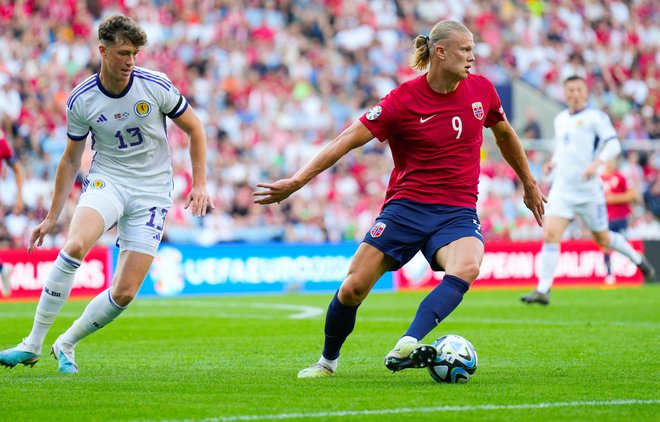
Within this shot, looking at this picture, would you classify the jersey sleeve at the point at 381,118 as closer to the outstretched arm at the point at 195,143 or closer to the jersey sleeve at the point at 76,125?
the outstretched arm at the point at 195,143

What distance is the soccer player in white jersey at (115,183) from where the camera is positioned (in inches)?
317

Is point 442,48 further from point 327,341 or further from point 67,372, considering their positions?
point 67,372

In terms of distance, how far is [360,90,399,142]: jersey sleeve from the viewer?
24.7ft

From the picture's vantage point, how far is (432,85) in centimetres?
772

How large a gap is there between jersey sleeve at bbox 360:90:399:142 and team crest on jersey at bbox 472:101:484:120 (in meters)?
0.54

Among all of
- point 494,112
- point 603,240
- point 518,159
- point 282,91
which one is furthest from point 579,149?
point 282,91

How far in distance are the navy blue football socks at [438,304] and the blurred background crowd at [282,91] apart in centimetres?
1351

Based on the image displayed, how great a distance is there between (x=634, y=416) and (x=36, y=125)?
56.2 ft

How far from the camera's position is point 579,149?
51.0 ft

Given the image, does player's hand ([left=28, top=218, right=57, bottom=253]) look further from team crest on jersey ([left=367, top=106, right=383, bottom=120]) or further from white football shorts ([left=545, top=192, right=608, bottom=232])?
white football shorts ([left=545, top=192, right=608, bottom=232])

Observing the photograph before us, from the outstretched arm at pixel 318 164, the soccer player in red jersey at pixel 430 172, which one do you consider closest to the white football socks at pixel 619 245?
the soccer player in red jersey at pixel 430 172

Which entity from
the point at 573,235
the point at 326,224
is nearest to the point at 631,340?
the point at 326,224

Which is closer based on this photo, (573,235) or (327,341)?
(327,341)

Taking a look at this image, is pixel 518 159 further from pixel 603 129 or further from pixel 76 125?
pixel 603 129
